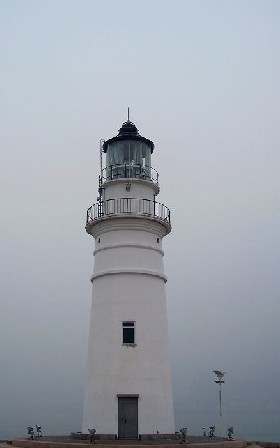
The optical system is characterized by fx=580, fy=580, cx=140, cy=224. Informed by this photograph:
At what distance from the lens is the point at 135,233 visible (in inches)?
843

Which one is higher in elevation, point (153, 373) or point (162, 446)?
point (153, 373)

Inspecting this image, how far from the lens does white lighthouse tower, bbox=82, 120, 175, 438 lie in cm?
1980

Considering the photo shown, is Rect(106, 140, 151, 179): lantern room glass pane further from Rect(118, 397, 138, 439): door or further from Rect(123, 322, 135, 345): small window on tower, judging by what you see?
Rect(118, 397, 138, 439): door

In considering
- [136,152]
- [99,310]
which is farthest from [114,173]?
[99,310]

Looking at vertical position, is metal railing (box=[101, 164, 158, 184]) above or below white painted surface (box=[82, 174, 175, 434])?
above

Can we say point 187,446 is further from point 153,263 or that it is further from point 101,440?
point 153,263

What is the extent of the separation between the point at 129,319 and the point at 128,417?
329cm

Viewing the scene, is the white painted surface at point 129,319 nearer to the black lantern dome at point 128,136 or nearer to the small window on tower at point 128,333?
the small window on tower at point 128,333

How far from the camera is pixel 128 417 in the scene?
19594mm

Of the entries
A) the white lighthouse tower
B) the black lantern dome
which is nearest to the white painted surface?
the white lighthouse tower

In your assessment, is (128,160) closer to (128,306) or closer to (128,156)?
(128,156)

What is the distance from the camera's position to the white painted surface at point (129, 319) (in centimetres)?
1988

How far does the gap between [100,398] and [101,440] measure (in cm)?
154

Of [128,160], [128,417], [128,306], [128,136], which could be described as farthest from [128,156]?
[128,417]
